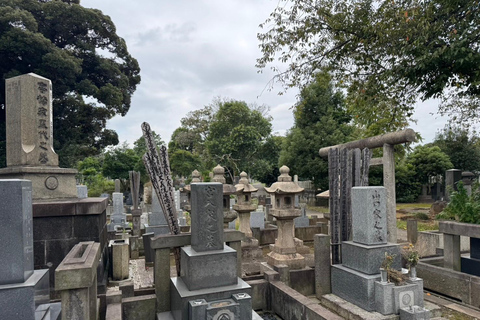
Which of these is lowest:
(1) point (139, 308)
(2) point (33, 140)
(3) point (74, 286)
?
(1) point (139, 308)

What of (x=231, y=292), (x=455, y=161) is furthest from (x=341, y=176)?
(x=455, y=161)

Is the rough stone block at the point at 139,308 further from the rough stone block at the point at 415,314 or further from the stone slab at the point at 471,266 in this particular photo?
the stone slab at the point at 471,266

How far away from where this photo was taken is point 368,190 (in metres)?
5.65

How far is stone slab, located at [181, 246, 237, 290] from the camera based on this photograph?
4398mm

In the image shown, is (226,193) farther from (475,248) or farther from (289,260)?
(475,248)

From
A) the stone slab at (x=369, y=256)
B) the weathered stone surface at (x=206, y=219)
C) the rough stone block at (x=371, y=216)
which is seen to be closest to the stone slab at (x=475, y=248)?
the stone slab at (x=369, y=256)

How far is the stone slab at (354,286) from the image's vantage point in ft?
17.2

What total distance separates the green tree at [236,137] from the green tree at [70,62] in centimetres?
948

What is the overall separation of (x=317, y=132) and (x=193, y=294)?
2271cm

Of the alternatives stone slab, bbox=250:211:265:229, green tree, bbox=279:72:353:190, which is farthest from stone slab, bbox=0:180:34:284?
green tree, bbox=279:72:353:190

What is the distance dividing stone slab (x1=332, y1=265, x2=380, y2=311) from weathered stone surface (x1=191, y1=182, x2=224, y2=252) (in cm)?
274

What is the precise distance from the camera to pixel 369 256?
17.8 feet

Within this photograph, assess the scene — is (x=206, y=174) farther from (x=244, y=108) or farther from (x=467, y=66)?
(x=467, y=66)

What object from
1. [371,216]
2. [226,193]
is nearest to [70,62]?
[226,193]
